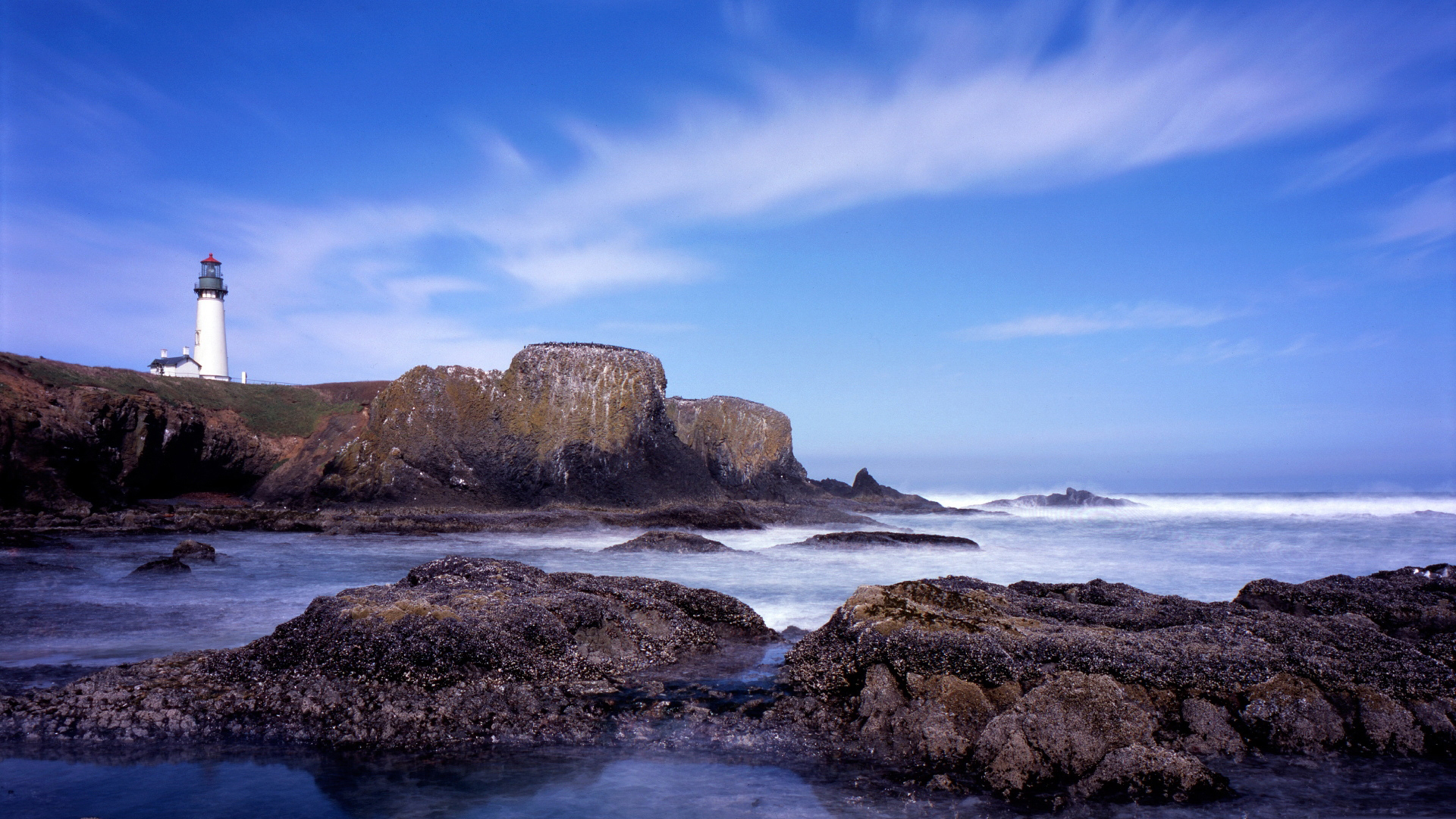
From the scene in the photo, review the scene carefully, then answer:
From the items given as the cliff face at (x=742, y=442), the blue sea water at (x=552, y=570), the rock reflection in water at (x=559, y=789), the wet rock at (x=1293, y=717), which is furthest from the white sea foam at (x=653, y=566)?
the cliff face at (x=742, y=442)

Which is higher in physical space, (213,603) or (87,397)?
(87,397)

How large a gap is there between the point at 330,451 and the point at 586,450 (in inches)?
451

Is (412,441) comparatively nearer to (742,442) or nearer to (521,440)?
(521,440)

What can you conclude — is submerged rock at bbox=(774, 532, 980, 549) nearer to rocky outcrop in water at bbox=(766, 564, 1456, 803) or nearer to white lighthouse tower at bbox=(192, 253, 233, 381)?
rocky outcrop in water at bbox=(766, 564, 1456, 803)

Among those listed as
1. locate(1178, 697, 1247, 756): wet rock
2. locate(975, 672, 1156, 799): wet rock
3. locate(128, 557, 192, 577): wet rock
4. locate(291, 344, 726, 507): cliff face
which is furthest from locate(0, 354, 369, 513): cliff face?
locate(1178, 697, 1247, 756): wet rock

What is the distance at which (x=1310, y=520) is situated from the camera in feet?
99.5

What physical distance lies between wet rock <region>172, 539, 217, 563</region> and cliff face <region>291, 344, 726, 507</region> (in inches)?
607

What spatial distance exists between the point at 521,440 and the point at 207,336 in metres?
30.7

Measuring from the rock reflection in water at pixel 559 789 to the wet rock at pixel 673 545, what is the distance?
42.9 ft

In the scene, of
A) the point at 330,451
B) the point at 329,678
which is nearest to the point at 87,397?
the point at 330,451

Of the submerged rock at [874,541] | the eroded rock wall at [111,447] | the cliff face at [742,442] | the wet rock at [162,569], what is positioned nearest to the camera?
the wet rock at [162,569]

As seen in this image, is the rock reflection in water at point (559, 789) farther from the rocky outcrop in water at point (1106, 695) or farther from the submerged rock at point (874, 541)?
the submerged rock at point (874, 541)

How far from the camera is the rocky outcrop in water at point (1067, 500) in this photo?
55938 millimetres

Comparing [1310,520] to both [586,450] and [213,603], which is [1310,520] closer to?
[586,450]
